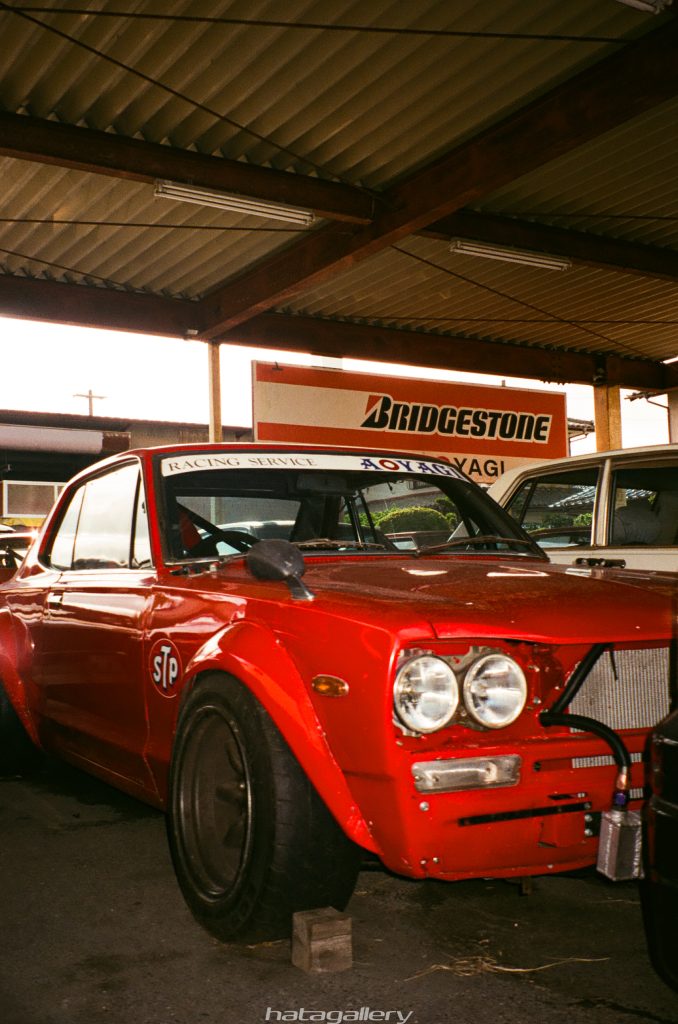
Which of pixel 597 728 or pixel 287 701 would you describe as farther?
pixel 287 701

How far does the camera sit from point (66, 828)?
413 cm

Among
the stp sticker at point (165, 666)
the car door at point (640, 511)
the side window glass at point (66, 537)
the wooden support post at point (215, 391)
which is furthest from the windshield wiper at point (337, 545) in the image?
the wooden support post at point (215, 391)

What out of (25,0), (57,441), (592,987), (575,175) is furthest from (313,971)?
(57,441)

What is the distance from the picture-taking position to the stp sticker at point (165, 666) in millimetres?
3174

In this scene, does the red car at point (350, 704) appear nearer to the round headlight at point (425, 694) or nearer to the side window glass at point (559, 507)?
the round headlight at point (425, 694)

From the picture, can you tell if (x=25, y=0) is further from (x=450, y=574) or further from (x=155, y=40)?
(x=450, y=574)

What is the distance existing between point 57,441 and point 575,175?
12987 mm

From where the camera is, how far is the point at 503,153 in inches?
313

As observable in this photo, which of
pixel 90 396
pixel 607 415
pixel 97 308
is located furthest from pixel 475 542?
pixel 90 396

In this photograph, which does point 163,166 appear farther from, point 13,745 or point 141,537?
point 141,537

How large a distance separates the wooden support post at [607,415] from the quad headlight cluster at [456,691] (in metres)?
13.4

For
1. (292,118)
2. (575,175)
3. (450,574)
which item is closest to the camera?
(450,574)

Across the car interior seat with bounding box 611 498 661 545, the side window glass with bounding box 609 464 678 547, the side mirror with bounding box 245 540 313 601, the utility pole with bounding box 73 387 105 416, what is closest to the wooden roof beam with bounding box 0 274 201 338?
the side window glass with bounding box 609 464 678 547

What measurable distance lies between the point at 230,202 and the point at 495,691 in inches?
260
